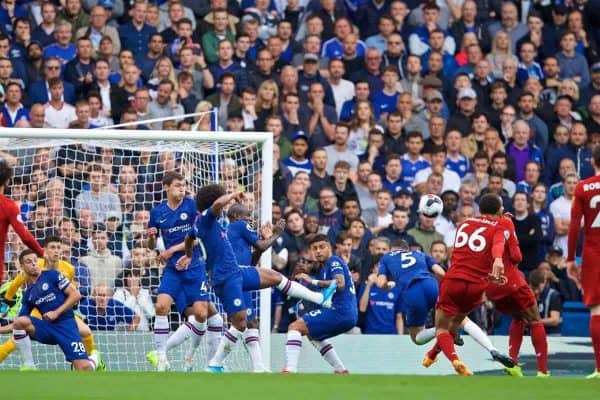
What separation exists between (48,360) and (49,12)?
4.97 m

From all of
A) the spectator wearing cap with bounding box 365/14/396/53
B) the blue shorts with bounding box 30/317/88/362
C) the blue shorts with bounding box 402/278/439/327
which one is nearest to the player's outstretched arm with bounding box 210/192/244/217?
the blue shorts with bounding box 30/317/88/362

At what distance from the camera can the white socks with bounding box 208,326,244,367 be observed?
569 inches

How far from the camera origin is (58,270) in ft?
48.4

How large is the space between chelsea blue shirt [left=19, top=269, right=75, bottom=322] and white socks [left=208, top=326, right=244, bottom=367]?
1376mm

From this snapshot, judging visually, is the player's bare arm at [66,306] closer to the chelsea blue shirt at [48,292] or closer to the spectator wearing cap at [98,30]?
the chelsea blue shirt at [48,292]

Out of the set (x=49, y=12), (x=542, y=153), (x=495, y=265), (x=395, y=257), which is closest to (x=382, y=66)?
(x=542, y=153)

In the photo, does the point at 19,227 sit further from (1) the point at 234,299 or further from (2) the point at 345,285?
(2) the point at 345,285

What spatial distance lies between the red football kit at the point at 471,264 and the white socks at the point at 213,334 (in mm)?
2664

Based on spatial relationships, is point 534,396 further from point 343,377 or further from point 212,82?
point 212,82

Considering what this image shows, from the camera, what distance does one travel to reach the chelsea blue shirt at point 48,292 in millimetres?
14281

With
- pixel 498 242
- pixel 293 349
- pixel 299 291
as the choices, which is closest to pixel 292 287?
pixel 299 291

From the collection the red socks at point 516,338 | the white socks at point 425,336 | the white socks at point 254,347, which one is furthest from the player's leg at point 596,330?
the white socks at point 254,347

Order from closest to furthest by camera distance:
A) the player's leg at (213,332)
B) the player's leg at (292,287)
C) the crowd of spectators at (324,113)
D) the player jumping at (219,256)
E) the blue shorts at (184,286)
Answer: the player jumping at (219,256) → the player's leg at (292,287) → the blue shorts at (184,286) → the player's leg at (213,332) → the crowd of spectators at (324,113)

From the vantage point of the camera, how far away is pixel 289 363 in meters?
14.7
